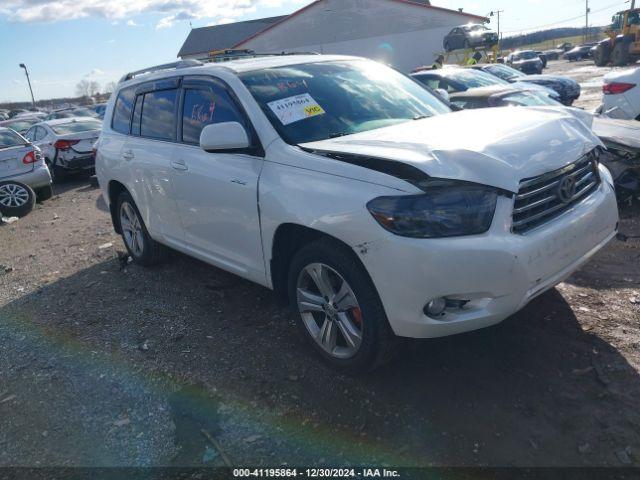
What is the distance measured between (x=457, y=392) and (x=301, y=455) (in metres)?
0.95

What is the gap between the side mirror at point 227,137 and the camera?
3385 mm

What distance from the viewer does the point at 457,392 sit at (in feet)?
9.91

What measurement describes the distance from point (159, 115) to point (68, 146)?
9.60m

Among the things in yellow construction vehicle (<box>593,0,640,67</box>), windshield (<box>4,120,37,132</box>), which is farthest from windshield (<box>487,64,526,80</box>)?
yellow construction vehicle (<box>593,0,640,67</box>)

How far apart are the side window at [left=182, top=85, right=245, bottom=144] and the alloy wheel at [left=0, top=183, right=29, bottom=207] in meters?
7.00

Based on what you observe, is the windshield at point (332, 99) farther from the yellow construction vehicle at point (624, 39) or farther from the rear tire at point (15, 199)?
the yellow construction vehicle at point (624, 39)

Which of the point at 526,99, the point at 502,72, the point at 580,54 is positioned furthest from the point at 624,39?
the point at 526,99

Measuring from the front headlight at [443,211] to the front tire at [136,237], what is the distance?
132 inches

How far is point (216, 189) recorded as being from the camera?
3.81 m

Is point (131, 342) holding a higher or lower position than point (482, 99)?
lower

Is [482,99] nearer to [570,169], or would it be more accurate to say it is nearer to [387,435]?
[570,169]

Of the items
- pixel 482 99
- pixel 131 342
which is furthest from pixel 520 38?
pixel 131 342

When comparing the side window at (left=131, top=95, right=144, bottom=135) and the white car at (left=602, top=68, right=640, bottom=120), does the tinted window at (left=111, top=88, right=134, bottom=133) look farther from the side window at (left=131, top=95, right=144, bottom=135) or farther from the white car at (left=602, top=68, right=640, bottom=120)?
the white car at (left=602, top=68, right=640, bottom=120)

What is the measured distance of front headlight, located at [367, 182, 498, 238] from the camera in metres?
2.64
